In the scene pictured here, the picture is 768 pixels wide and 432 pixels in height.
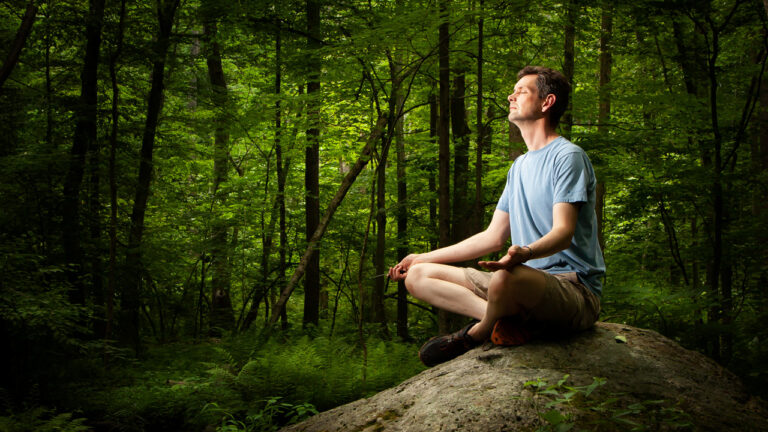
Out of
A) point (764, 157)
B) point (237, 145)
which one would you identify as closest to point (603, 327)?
point (764, 157)

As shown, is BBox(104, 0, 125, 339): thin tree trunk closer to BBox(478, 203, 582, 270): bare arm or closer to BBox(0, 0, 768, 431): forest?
BBox(0, 0, 768, 431): forest

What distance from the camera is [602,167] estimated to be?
597cm

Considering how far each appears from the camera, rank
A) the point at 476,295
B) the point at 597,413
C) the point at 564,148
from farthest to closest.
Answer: the point at 476,295 → the point at 564,148 → the point at 597,413

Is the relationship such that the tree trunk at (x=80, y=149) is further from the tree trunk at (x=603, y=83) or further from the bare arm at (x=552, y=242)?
the tree trunk at (x=603, y=83)

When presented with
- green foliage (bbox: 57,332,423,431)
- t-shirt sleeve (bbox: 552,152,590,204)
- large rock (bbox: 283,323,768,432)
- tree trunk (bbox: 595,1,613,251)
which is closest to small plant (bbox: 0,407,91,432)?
green foliage (bbox: 57,332,423,431)

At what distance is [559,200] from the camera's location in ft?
8.57

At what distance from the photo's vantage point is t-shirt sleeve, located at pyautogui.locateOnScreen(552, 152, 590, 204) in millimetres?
2586

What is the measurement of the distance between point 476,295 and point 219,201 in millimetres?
7974

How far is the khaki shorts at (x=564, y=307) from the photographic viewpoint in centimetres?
252

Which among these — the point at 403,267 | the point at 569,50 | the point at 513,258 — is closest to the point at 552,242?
the point at 513,258

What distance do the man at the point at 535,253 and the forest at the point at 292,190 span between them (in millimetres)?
1457

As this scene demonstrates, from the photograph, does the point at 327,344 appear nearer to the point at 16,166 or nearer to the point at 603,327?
the point at 603,327

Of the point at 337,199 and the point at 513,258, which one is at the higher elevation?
the point at 337,199

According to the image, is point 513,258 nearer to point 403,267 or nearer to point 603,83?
point 403,267
